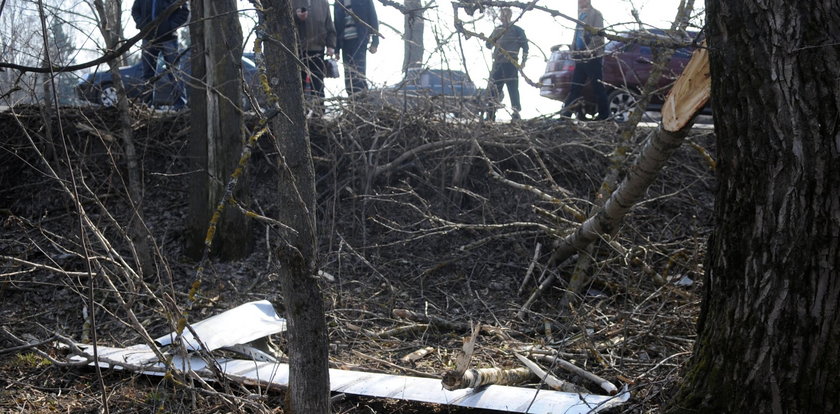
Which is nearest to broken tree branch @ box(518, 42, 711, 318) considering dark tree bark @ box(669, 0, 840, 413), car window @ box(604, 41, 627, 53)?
car window @ box(604, 41, 627, 53)

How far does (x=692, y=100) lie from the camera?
394 cm

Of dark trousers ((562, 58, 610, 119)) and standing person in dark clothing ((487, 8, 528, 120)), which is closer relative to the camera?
standing person in dark clothing ((487, 8, 528, 120))

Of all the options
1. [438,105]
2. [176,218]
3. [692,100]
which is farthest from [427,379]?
[176,218]

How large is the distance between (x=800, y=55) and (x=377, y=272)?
416cm

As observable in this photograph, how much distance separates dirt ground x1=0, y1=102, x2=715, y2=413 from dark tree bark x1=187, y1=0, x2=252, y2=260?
0.75 feet

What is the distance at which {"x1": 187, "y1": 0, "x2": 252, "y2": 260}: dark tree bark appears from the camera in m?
6.44

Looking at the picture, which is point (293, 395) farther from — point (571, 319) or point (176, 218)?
point (176, 218)

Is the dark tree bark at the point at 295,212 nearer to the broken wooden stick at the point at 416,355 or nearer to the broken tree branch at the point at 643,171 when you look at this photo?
the broken wooden stick at the point at 416,355

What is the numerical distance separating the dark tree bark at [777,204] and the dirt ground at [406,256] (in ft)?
2.97

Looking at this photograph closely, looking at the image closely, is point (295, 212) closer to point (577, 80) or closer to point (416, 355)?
point (416, 355)

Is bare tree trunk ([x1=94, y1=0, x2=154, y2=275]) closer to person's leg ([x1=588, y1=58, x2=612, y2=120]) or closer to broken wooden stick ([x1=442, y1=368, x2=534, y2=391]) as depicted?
broken wooden stick ([x1=442, y1=368, x2=534, y2=391])

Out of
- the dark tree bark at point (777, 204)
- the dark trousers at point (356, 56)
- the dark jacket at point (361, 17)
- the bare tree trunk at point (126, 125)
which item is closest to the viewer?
the dark tree bark at point (777, 204)

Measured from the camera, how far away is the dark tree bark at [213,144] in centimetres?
644

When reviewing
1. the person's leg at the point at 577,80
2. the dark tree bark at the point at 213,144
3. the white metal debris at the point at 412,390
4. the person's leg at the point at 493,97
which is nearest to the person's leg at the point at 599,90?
the person's leg at the point at 577,80
